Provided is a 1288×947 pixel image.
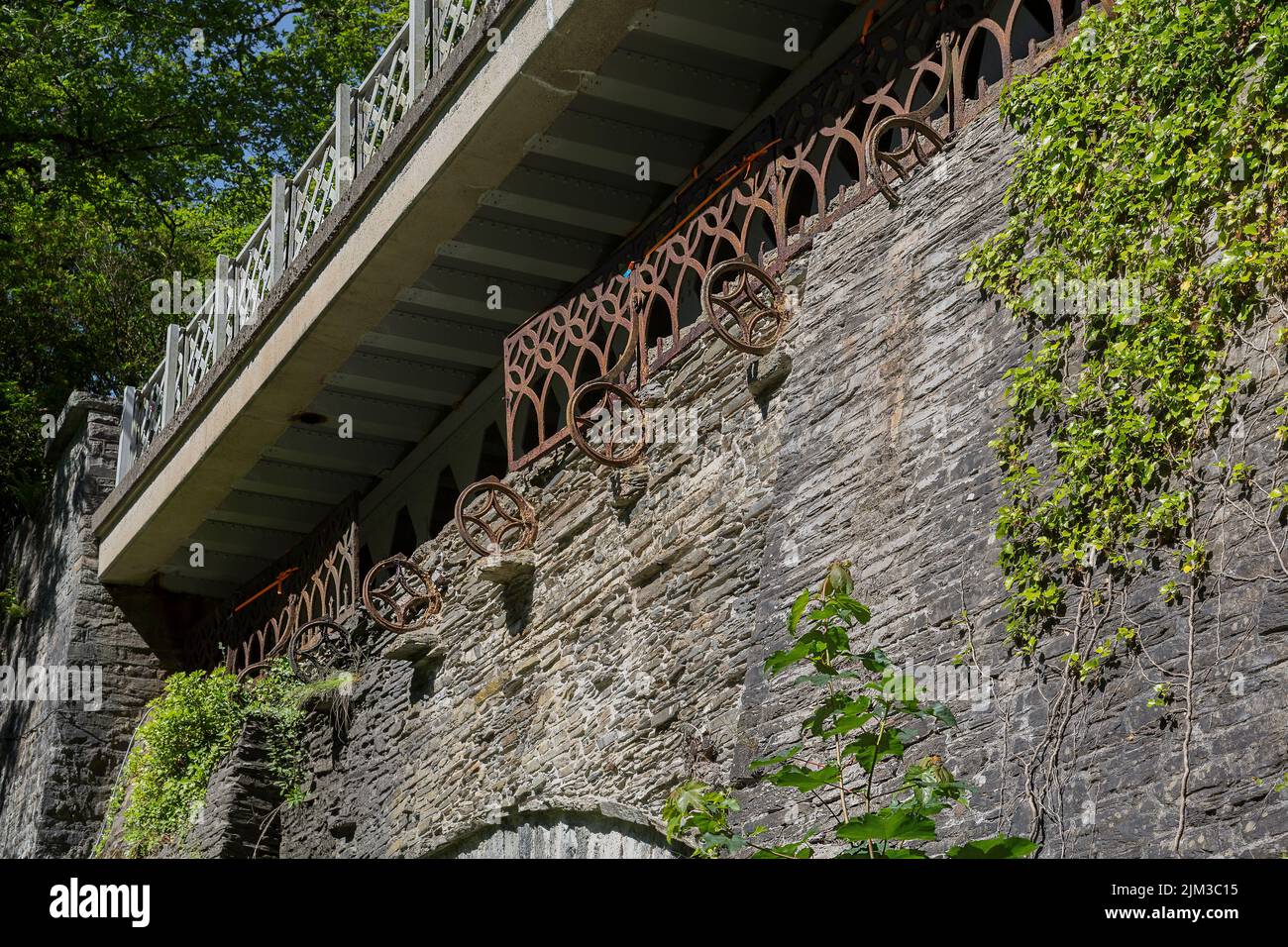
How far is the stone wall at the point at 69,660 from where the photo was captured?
12484mm

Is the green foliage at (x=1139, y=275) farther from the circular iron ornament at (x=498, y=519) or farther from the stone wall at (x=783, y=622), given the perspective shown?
the circular iron ornament at (x=498, y=519)

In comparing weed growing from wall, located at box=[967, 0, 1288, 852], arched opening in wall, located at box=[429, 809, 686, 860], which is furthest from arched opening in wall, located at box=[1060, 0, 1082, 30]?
arched opening in wall, located at box=[429, 809, 686, 860]

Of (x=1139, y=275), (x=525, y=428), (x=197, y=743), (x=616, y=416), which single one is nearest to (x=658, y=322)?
(x=616, y=416)

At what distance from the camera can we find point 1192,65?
16.5ft

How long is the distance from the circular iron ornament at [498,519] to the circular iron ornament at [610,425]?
0.63 m

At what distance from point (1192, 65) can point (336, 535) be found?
310 inches

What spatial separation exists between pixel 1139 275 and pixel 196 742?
8.26 m

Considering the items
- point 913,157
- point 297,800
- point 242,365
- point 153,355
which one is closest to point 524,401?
point 242,365

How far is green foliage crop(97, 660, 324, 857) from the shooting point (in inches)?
437

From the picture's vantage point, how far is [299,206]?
1055 cm

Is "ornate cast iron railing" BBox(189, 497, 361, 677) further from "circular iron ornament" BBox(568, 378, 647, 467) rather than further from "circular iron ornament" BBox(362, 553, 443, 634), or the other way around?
"circular iron ornament" BBox(568, 378, 647, 467)

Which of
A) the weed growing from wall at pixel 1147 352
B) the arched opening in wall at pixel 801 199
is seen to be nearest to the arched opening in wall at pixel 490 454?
the arched opening in wall at pixel 801 199
